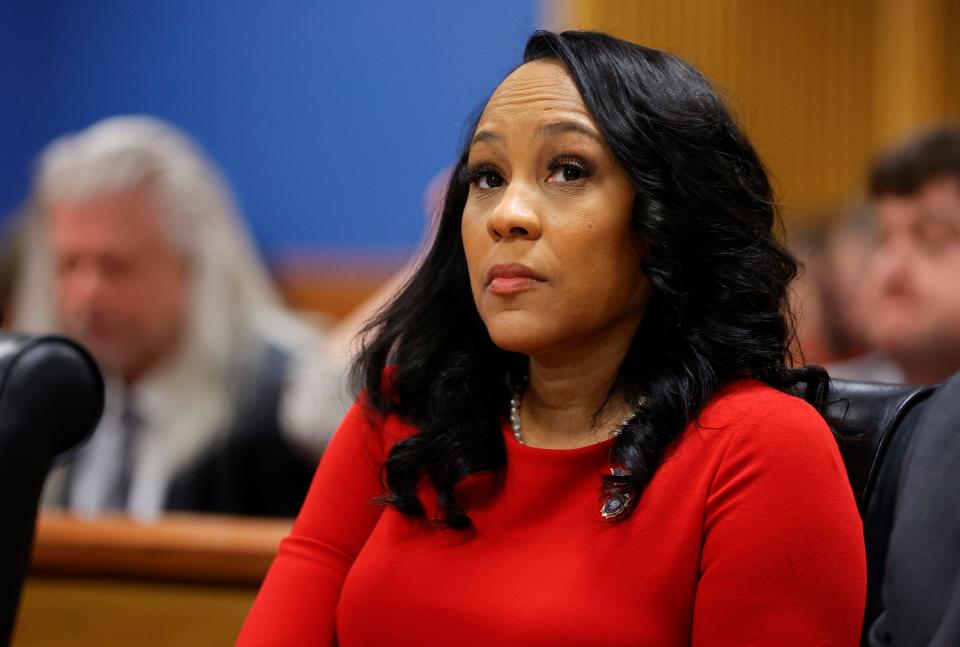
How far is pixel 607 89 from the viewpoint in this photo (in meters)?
1.28

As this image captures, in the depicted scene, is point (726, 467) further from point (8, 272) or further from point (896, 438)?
point (8, 272)

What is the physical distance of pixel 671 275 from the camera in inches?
50.2

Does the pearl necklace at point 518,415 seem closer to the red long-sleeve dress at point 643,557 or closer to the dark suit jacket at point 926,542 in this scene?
the red long-sleeve dress at point 643,557

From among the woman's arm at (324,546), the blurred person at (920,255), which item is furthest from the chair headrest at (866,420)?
the blurred person at (920,255)

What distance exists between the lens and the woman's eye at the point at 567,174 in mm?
1279

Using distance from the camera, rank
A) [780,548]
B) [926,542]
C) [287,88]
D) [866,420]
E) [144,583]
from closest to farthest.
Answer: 1. [780,548]
2. [926,542]
3. [866,420]
4. [144,583]
5. [287,88]

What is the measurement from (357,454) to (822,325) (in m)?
2.72

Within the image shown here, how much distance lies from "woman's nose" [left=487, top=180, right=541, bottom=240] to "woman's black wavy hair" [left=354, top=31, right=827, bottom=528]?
0.10m

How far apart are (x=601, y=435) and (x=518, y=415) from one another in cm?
13

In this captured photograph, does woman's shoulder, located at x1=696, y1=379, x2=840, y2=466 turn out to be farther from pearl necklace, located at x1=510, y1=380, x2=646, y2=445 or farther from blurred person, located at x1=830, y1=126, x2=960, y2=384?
blurred person, located at x1=830, y1=126, x2=960, y2=384

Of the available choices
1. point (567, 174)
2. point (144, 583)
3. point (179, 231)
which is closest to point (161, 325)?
point (179, 231)

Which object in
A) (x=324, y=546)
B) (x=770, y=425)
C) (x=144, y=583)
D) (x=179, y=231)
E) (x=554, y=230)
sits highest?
(x=554, y=230)

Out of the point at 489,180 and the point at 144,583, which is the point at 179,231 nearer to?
the point at 144,583

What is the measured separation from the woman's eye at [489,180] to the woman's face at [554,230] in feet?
0.10
